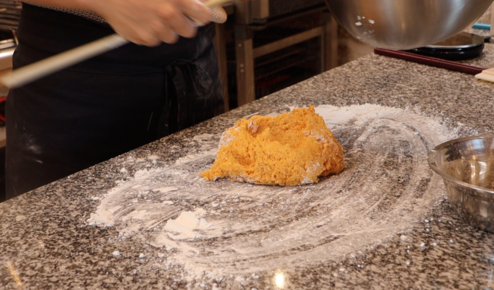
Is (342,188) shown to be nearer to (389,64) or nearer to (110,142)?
(110,142)

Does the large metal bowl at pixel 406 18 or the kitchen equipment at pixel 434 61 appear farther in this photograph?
the kitchen equipment at pixel 434 61

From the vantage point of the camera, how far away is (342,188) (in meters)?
0.88

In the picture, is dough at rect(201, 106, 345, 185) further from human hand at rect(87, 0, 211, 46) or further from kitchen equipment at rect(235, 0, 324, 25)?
kitchen equipment at rect(235, 0, 324, 25)

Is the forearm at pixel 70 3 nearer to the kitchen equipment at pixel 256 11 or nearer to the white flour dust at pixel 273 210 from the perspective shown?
the white flour dust at pixel 273 210

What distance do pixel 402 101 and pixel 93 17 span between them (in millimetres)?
725

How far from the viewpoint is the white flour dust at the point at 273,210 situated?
72cm

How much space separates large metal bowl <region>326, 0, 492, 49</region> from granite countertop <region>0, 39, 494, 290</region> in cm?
24

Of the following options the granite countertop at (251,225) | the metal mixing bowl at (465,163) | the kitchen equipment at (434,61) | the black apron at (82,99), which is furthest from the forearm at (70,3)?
the kitchen equipment at (434,61)

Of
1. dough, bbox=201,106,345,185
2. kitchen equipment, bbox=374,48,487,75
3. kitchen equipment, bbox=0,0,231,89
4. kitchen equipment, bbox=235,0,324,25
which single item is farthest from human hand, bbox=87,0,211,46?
kitchen equipment, bbox=235,0,324,25

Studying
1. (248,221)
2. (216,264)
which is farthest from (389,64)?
(216,264)

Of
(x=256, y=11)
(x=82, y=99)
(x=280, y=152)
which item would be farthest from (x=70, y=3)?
(x=256, y=11)

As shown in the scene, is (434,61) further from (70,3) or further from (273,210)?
(70,3)

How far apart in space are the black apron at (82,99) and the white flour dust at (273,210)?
0.27 m

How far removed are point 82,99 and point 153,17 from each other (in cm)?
45
